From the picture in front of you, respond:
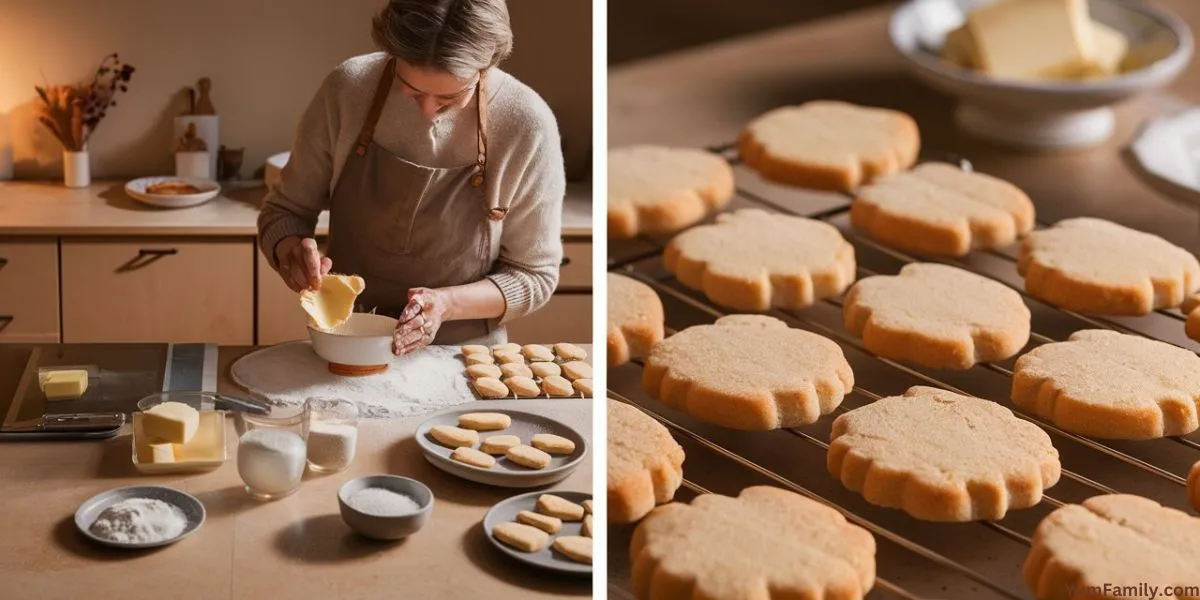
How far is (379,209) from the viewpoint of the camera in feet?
3.19

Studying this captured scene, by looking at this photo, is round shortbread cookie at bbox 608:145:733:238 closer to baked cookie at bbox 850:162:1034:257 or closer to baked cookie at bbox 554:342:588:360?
baked cookie at bbox 850:162:1034:257

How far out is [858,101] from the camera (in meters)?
1.74

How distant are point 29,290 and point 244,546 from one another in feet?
0.80

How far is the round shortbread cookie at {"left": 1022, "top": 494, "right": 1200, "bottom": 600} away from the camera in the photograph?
822mm

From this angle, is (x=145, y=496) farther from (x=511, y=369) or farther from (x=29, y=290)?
(x=511, y=369)

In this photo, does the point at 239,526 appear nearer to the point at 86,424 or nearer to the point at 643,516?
the point at 86,424

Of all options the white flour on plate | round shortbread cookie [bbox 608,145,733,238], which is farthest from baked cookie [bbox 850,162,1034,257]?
the white flour on plate

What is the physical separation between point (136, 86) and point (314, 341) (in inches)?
8.8

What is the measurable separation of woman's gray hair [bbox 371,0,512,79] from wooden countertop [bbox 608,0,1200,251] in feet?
2.15

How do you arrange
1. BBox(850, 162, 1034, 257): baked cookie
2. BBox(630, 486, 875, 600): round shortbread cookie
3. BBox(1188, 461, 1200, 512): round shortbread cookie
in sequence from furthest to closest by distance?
1. BBox(850, 162, 1034, 257): baked cookie
2. BBox(1188, 461, 1200, 512): round shortbread cookie
3. BBox(630, 486, 875, 600): round shortbread cookie

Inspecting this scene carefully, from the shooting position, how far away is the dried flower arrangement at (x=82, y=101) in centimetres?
93

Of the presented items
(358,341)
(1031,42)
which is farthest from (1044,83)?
(358,341)

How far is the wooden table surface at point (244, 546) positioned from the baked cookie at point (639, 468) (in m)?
0.03

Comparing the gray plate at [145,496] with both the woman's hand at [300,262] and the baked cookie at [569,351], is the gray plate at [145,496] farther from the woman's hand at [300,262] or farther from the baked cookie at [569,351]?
the baked cookie at [569,351]
